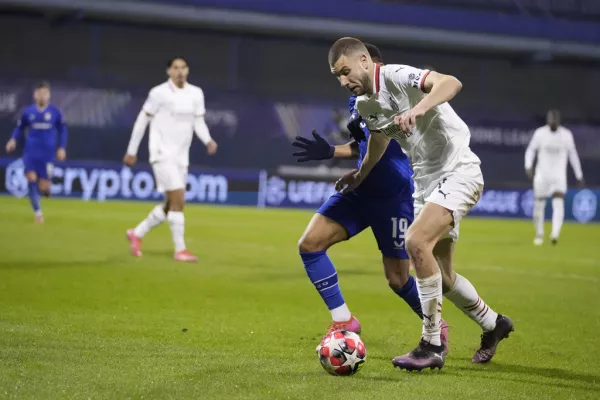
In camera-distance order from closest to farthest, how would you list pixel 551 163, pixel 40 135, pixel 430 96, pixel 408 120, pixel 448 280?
pixel 408 120 < pixel 430 96 < pixel 448 280 < pixel 40 135 < pixel 551 163

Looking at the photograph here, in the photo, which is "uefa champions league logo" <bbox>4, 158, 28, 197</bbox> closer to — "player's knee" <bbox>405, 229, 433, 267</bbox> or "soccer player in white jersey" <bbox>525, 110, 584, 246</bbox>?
"soccer player in white jersey" <bbox>525, 110, 584, 246</bbox>

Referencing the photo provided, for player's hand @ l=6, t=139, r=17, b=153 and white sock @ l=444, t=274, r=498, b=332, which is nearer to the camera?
white sock @ l=444, t=274, r=498, b=332

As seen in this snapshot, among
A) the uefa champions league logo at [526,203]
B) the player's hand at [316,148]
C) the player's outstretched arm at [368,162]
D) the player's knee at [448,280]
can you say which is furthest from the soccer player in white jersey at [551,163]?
the player's knee at [448,280]

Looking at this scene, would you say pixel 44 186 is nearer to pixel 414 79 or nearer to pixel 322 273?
pixel 322 273

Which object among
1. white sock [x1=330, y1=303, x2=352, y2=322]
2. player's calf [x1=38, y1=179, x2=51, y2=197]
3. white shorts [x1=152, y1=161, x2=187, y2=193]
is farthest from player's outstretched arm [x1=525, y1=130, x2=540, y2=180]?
white sock [x1=330, y1=303, x2=352, y2=322]

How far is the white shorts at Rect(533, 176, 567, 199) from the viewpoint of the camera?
19.1 meters

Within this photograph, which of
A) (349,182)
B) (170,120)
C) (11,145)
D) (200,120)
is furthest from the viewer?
(11,145)

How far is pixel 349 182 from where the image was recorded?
677 centimetres

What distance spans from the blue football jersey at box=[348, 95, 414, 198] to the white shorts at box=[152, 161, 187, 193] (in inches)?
219

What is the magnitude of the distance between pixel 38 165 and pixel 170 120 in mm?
7137

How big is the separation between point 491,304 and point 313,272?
3.55 m

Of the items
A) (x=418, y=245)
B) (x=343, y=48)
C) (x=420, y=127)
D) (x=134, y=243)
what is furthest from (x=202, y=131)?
(x=418, y=245)

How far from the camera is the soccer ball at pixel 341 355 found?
5668mm

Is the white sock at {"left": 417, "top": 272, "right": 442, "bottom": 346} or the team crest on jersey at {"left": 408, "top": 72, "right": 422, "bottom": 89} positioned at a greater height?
the team crest on jersey at {"left": 408, "top": 72, "right": 422, "bottom": 89}
